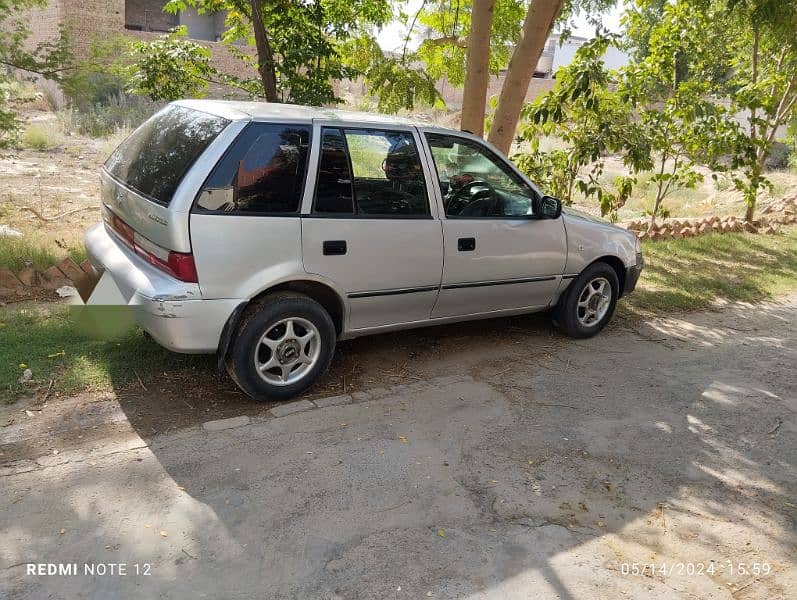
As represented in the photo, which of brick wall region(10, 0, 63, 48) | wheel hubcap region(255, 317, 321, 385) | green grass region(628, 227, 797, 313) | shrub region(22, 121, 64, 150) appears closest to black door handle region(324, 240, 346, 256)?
wheel hubcap region(255, 317, 321, 385)

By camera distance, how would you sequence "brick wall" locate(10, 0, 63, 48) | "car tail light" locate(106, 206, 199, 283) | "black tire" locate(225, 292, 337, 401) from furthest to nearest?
1. "brick wall" locate(10, 0, 63, 48)
2. "black tire" locate(225, 292, 337, 401)
3. "car tail light" locate(106, 206, 199, 283)

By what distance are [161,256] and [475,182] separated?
245 centimetres

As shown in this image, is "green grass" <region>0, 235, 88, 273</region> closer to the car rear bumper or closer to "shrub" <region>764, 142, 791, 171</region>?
the car rear bumper

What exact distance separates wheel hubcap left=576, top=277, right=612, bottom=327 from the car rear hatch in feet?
11.5

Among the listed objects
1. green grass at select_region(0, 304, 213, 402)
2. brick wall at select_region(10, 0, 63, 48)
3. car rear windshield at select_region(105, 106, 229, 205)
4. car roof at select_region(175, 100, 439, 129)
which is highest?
brick wall at select_region(10, 0, 63, 48)

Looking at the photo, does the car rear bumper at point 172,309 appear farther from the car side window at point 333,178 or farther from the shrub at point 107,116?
the shrub at point 107,116

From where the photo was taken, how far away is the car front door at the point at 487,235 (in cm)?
485

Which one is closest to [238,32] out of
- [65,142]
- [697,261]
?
[697,261]

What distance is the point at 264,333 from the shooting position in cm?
403

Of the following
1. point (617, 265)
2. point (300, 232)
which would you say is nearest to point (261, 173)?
point (300, 232)

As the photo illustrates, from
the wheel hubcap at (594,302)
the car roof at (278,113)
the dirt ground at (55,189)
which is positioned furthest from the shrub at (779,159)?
the car roof at (278,113)

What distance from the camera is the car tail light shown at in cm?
370

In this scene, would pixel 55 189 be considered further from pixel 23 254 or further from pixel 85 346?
pixel 85 346

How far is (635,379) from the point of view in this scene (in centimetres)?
526
